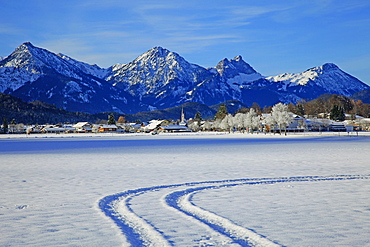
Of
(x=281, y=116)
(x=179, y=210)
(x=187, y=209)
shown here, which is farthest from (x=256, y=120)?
(x=179, y=210)

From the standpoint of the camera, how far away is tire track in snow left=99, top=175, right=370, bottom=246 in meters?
8.11

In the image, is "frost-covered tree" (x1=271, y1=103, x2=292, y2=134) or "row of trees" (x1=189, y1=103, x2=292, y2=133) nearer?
"frost-covered tree" (x1=271, y1=103, x2=292, y2=134)

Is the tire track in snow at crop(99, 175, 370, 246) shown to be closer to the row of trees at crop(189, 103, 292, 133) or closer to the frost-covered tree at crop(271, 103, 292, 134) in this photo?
the frost-covered tree at crop(271, 103, 292, 134)

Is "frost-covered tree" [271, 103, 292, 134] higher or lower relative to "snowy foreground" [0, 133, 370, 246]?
higher

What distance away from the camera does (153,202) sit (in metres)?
12.2

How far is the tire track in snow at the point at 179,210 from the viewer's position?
811 cm

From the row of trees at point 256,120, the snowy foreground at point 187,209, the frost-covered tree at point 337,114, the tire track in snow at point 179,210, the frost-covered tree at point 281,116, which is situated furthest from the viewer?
the frost-covered tree at point 337,114

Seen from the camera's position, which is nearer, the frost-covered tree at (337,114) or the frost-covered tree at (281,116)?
the frost-covered tree at (281,116)

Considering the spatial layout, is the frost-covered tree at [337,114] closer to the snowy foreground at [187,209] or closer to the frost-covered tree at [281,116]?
the frost-covered tree at [281,116]

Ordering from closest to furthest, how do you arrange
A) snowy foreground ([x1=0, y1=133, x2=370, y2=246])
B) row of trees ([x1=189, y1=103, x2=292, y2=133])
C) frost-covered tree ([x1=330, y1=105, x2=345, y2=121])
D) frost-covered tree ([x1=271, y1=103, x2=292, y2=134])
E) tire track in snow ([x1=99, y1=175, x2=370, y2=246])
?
1. tire track in snow ([x1=99, y1=175, x2=370, y2=246])
2. snowy foreground ([x1=0, y1=133, x2=370, y2=246])
3. frost-covered tree ([x1=271, y1=103, x2=292, y2=134])
4. row of trees ([x1=189, y1=103, x2=292, y2=133])
5. frost-covered tree ([x1=330, y1=105, x2=345, y2=121])

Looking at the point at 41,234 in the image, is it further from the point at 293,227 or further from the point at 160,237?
the point at 293,227

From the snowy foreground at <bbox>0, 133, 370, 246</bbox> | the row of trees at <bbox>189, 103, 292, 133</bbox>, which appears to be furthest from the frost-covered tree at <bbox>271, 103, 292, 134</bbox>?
the snowy foreground at <bbox>0, 133, 370, 246</bbox>

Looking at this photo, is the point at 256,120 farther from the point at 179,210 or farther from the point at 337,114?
the point at 179,210

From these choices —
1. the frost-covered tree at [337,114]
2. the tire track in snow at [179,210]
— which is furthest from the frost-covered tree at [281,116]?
the tire track in snow at [179,210]
